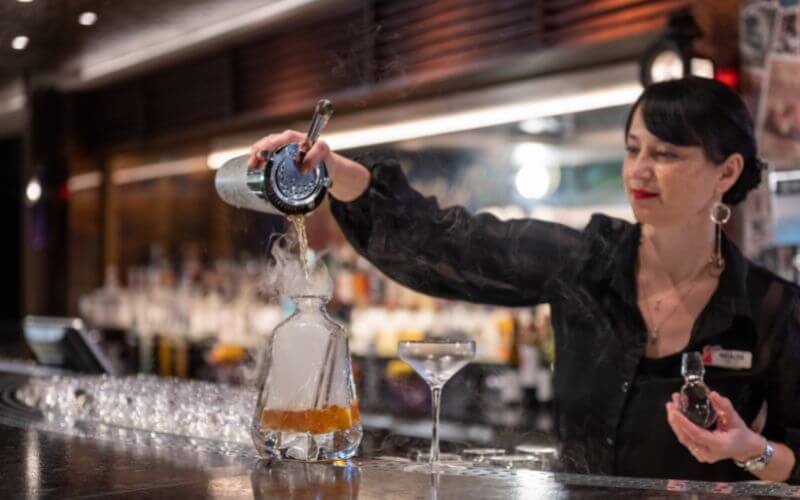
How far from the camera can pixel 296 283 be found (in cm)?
146

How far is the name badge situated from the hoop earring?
16 cm

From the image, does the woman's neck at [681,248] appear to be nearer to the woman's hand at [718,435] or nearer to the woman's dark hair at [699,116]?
the woman's dark hair at [699,116]

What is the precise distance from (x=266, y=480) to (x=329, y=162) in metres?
0.68

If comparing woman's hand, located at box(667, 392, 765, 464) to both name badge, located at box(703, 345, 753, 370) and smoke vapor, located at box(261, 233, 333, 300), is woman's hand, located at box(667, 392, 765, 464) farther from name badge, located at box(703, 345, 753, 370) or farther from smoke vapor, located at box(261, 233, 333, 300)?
smoke vapor, located at box(261, 233, 333, 300)

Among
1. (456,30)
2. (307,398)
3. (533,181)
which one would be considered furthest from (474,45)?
(307,398)

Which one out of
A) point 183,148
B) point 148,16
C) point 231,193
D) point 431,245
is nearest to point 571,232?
point 431,245

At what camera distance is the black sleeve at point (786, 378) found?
1834mm

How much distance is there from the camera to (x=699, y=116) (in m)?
1.87

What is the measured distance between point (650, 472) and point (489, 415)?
2.04 m

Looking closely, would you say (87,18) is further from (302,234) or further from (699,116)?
(699,116)

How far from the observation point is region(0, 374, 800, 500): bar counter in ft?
3.71

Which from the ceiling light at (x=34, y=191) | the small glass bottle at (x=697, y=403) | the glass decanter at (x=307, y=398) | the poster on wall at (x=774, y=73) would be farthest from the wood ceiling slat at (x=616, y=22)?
the ceiling light at (x=34, y=191)

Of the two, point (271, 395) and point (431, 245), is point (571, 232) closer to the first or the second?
point (431, 245)

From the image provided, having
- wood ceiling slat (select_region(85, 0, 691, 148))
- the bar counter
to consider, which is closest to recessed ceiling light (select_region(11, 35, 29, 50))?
wood ceiling slat (select_region(85, 0, 691, 148))
